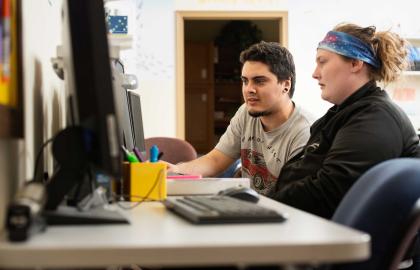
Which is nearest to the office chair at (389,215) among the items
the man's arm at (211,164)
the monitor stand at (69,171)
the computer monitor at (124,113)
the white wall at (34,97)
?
the monitor stand at (69,171)

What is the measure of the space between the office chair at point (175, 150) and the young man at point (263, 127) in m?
0.77

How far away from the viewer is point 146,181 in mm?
1429

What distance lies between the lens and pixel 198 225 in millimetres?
940

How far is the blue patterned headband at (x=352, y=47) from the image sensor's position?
192 centimetres

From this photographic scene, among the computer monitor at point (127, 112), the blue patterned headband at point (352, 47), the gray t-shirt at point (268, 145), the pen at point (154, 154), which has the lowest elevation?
the gray t-shirt at point (268, 145)

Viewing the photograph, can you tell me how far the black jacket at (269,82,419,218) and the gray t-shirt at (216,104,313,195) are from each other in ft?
1.64

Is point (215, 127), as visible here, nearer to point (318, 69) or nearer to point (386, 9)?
point (386, 9)

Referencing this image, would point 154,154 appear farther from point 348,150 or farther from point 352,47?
point 352,47

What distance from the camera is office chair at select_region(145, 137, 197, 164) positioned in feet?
11.3

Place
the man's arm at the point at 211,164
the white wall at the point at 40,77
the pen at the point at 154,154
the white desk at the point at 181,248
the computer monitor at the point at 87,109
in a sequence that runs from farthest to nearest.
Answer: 1. the man's arm at the point at 211,164
2. the pen at the point at 154,154
3. the white wall at the point at 40,77
4. the computer monitor at the point at 87,109
5. the white desk at the point at 181,248

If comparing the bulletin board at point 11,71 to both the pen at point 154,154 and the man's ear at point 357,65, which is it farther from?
the man's ear at point 357,65

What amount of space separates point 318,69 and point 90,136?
4.16 ft

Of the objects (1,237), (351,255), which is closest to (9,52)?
(1,237)

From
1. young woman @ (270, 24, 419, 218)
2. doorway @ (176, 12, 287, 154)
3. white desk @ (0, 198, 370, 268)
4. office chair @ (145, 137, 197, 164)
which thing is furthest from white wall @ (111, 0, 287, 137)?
white desk @ (0, 198, 370, 268)
